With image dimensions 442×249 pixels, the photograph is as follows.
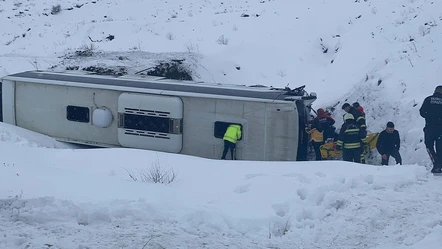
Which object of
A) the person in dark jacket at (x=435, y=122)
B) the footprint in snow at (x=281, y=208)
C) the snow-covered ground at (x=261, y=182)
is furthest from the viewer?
the person in dark jacket at (x=435, y=122)

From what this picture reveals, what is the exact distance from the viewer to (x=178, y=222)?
651 centimetres

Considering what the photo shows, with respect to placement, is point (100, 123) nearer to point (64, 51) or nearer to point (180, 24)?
point (64, 51)

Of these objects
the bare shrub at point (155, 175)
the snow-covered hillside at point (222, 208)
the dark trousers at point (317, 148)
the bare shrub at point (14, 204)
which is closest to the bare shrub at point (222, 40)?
the dark trousers at point (317, 148)

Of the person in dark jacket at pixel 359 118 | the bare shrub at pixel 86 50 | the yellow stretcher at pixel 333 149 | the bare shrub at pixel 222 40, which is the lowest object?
the yellow stretcher at pixel 333 149

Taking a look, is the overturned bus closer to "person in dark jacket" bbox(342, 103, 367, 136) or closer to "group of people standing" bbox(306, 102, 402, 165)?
"group of people standing" bbox(306, 102, 402, 165)

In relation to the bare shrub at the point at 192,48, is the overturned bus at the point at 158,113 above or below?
below

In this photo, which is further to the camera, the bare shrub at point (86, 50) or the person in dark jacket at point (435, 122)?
the bare shrub at point (86, 50)

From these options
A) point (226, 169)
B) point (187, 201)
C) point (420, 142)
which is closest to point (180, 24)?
point (420, 142)

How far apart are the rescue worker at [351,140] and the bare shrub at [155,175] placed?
191 inches

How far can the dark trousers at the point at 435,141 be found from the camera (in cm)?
1116

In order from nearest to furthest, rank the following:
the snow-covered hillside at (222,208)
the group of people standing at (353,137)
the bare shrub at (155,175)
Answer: the snow-covered hillside at (222,208), the bare shrub at (155,175), the group of people standing at (353,137)

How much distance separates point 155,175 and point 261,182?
153 centimetres

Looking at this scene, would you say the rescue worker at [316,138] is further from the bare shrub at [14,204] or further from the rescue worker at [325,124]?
the bare shrub at [14,204]

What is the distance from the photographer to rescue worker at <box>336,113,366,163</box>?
40.5ft
